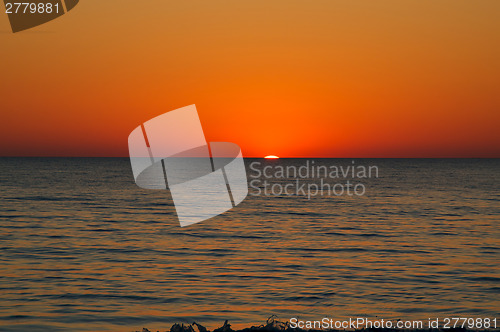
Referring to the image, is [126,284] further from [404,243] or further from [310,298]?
[404,243]

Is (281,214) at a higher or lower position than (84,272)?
higher

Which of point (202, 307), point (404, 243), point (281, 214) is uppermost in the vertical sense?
point (281, 214)

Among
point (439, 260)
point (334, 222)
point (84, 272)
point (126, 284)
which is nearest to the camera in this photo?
point (126, 284)

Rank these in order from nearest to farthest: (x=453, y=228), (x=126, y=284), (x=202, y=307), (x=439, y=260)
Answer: (x=202, y=307), (x=126, y=284), (x=439, y=260), (x=453, y=228)

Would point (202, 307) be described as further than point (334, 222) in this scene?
No

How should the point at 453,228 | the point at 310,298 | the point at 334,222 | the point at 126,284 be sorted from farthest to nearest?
the point at 334,222, the point at 453,228, the point at 126,284, the point at 310,298

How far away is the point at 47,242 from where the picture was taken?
1992 cm

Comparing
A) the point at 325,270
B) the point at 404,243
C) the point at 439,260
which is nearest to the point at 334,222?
the point at 404,243

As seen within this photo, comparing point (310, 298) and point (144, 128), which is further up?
point (144, 128)

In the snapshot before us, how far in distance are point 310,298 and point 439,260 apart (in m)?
6.58

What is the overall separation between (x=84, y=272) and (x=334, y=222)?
16.2m

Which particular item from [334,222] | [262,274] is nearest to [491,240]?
[334,222]

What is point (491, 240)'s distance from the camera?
21.5 metres

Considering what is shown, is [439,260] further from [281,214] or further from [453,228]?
[281,214]
